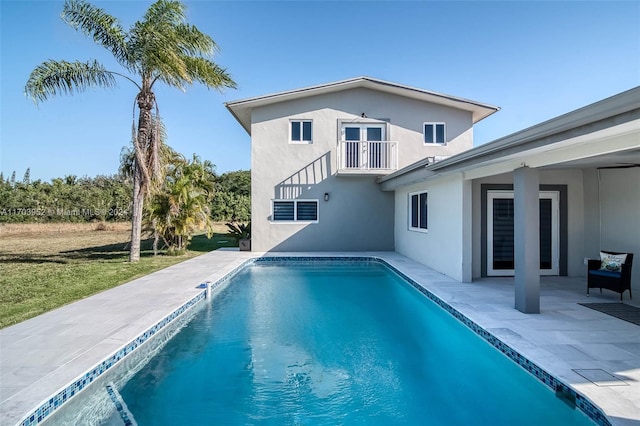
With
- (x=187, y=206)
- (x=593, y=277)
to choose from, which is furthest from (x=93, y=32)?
(x=593, y=277)

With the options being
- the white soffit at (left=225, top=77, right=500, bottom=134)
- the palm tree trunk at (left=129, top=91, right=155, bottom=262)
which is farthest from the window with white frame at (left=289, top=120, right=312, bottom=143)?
the palm tree trunk at (left=129, top=91, right=155, bottom=262)

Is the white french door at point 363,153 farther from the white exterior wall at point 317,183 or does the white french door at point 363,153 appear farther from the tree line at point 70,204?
the tree line at point 70,204

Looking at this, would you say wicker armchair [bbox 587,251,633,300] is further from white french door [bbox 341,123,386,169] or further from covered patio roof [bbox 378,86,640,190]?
white french door [bbox 341,123,386,169]

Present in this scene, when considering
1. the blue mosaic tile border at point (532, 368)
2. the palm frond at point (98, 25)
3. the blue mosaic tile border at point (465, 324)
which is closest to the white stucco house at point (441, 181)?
the blue mosaic tile border at point (532, 368)

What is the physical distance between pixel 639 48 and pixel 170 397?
15.0 meters

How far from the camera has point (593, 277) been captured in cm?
735

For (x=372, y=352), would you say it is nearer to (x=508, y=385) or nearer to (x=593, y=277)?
(x=508, y=385)

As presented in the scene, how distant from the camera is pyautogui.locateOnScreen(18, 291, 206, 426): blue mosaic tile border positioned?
332cm

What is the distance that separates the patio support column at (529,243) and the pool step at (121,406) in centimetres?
605

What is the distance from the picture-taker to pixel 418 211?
42.2 feet

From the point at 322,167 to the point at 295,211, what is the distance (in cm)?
227

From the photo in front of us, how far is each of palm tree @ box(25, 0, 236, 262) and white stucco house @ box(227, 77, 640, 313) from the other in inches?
113

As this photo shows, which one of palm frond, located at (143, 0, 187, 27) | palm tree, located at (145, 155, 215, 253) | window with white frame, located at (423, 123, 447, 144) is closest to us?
palm frond, located at (143, 0, 187, 27)

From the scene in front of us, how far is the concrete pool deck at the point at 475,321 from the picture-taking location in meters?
3.62
